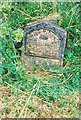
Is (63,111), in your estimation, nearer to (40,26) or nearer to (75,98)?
(75,98)

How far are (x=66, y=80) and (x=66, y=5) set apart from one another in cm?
123

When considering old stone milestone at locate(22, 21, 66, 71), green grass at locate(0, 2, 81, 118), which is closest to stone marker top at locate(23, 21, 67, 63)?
old stone milestone at locate(22, 21, 66, 71)

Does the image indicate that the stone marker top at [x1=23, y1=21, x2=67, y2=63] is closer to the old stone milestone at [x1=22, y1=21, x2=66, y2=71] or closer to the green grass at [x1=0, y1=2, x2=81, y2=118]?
the old stone milestone at [x1=22, y1=21, x2=66, y2=71]

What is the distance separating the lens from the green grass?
2.09m

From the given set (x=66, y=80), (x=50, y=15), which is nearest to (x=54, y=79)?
(x=66, y=80)

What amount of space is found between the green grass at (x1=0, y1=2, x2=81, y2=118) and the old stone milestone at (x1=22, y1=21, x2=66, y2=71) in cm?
11

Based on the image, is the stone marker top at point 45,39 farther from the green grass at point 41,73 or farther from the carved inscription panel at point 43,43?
the green grass at point 41,73

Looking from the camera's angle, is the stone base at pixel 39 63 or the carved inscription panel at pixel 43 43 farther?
the stone base at pixel 39 63

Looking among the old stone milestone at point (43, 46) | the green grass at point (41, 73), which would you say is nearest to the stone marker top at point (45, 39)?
the old stone milestone at point (43, 46)

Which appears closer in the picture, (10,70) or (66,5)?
(10,70)

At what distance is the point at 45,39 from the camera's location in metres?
2.18

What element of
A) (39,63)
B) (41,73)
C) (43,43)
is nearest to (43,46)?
(43,43)

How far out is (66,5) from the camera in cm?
258

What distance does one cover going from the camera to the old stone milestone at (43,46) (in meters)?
2.10
